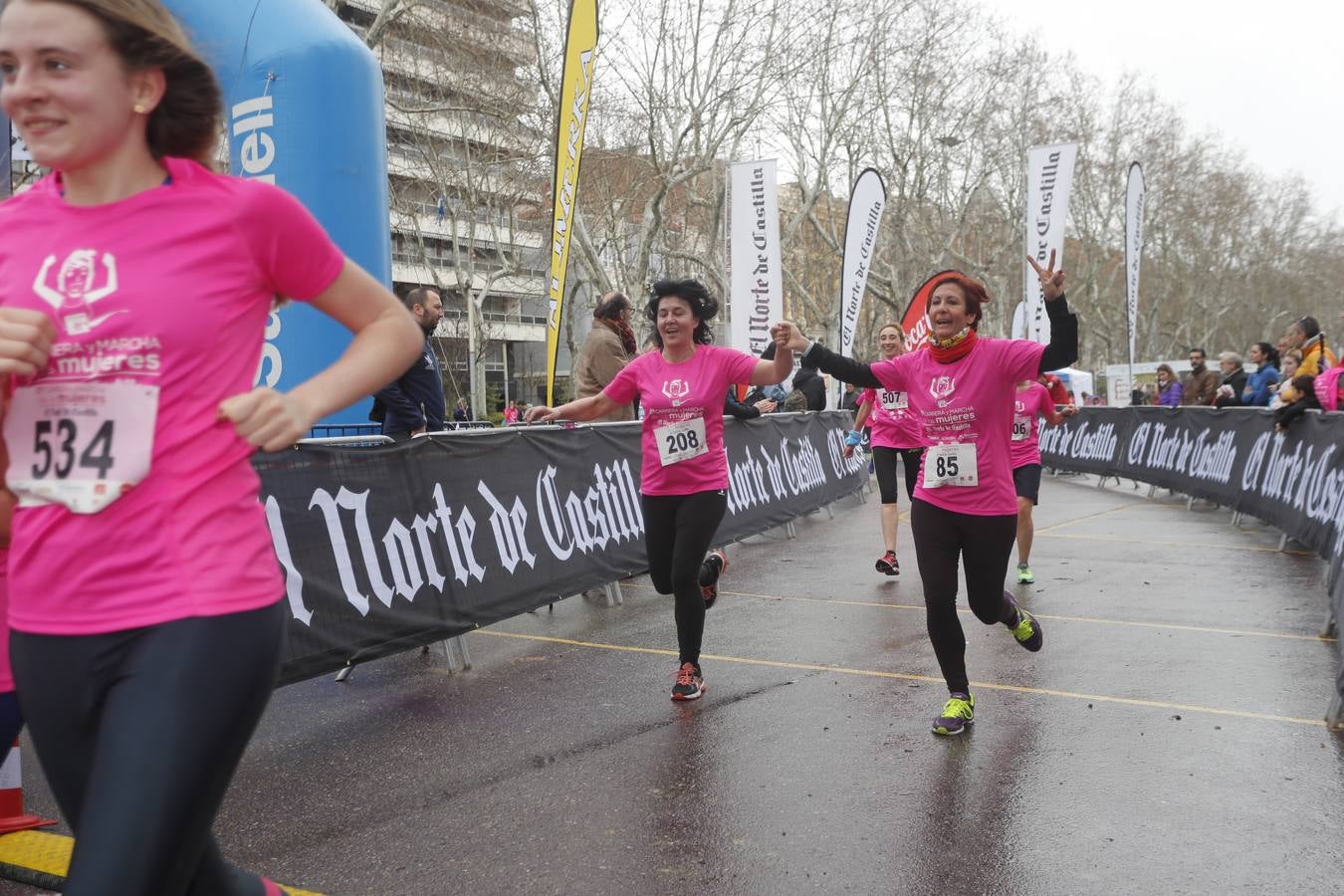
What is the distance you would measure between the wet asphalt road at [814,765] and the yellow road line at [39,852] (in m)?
0.48

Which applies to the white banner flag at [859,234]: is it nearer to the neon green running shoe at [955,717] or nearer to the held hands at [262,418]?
the neon green running shoe at [955,717]

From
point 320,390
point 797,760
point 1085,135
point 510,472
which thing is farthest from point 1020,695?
point 1085,135

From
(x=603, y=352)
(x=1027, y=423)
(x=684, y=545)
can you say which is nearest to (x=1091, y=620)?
(x=1027, y=423)

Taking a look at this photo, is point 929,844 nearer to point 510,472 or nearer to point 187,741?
point 187,741

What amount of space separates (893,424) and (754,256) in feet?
26.3

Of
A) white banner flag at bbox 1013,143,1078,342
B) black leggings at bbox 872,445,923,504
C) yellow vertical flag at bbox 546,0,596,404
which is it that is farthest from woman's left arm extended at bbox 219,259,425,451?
white banner flag at bbox 1013,143,1078,342

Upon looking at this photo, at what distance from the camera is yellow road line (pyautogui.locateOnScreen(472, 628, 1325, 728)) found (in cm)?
539

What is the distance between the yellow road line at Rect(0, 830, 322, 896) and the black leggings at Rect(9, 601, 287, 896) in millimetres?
1900

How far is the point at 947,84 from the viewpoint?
4012 cm

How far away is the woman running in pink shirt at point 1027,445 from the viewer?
29.8 feet

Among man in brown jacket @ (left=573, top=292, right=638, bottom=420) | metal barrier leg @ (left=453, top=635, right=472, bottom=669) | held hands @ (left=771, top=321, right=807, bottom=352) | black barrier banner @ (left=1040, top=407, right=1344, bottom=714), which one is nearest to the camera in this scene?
held hands @ (left=771, top=321, right=807, bottom=352)

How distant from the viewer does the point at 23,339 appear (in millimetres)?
1740

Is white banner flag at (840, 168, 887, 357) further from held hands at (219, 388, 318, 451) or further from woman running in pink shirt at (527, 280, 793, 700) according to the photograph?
held hands at (219, 388, 318, 451)

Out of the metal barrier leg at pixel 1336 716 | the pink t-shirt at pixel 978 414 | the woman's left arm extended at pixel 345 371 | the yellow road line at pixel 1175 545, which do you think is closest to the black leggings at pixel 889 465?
the yellow road line at pixel 1175 545
